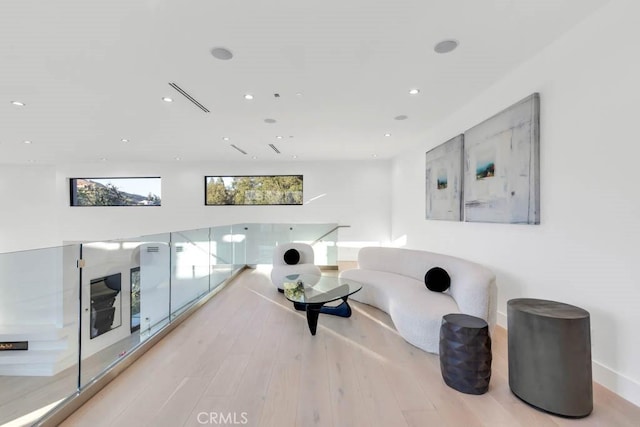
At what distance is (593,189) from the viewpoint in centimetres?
202

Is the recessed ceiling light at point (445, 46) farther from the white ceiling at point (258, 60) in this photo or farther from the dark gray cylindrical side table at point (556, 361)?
the dark gray cylindrical side table at point (556, 361)

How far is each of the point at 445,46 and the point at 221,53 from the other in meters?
2.04

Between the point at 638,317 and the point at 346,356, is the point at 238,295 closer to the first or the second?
the point at 346,356

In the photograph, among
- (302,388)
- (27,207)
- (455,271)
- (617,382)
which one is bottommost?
(302,388)

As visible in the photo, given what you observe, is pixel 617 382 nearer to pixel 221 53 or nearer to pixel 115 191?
pixel 221 53

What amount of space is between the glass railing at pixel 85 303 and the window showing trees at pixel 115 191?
3938 millimetres

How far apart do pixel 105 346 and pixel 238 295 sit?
75.8 inches

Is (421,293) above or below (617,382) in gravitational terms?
above

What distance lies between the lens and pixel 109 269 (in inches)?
135

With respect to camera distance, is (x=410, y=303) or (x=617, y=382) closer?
(x=617, y=382)

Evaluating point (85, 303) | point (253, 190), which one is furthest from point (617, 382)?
point (253, 190)

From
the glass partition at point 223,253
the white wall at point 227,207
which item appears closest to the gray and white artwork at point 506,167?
the white wall at point 227,207

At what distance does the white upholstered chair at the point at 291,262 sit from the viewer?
178 inches

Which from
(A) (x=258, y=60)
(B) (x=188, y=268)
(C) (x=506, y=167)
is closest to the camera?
(A) (x=258, y=60)
